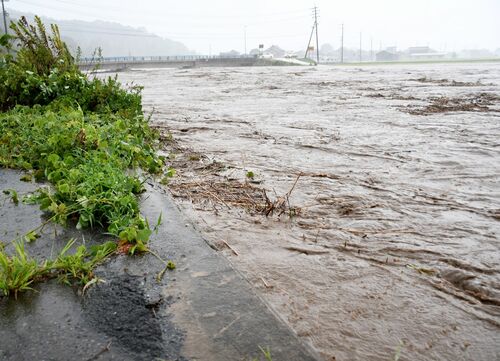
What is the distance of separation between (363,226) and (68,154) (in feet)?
9.35

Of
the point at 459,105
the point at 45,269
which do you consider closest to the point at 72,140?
the point at 45,269

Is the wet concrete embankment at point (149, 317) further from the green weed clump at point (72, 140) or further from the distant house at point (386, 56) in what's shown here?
the distant house at point (386, 56)

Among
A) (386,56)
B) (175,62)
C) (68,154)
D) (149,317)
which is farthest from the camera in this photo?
(386,56)

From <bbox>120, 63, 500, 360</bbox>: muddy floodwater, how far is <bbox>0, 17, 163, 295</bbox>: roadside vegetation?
2.03ft

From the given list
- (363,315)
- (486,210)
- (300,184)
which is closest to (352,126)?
(300,184)

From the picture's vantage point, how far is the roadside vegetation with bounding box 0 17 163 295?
236 centimetres

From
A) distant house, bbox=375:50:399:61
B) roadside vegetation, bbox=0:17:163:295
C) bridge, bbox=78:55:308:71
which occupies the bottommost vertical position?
roadside vegetation, bbox=0:17:163:295

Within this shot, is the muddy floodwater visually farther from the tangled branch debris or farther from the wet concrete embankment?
the tangled branch debris

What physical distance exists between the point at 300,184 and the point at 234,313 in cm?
235

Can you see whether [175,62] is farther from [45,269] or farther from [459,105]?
[45,269]

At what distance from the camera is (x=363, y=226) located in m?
3.16

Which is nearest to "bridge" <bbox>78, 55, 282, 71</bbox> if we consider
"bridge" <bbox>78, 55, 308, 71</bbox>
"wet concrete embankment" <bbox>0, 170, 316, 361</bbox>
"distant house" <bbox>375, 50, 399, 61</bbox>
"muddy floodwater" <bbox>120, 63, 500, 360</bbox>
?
"bridge" <bbox>78, 55, 308, 71</bbox>

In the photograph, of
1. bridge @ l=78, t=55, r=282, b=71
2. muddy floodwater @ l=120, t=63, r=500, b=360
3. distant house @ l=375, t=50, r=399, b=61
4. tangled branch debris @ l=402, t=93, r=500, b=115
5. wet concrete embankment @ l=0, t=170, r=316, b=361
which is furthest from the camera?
distant house @ l=375, t=50, r=399, b=61

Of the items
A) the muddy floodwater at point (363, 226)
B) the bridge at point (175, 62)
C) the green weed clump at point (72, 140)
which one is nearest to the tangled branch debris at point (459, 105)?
the muddy floodwater at point (363, 226)
